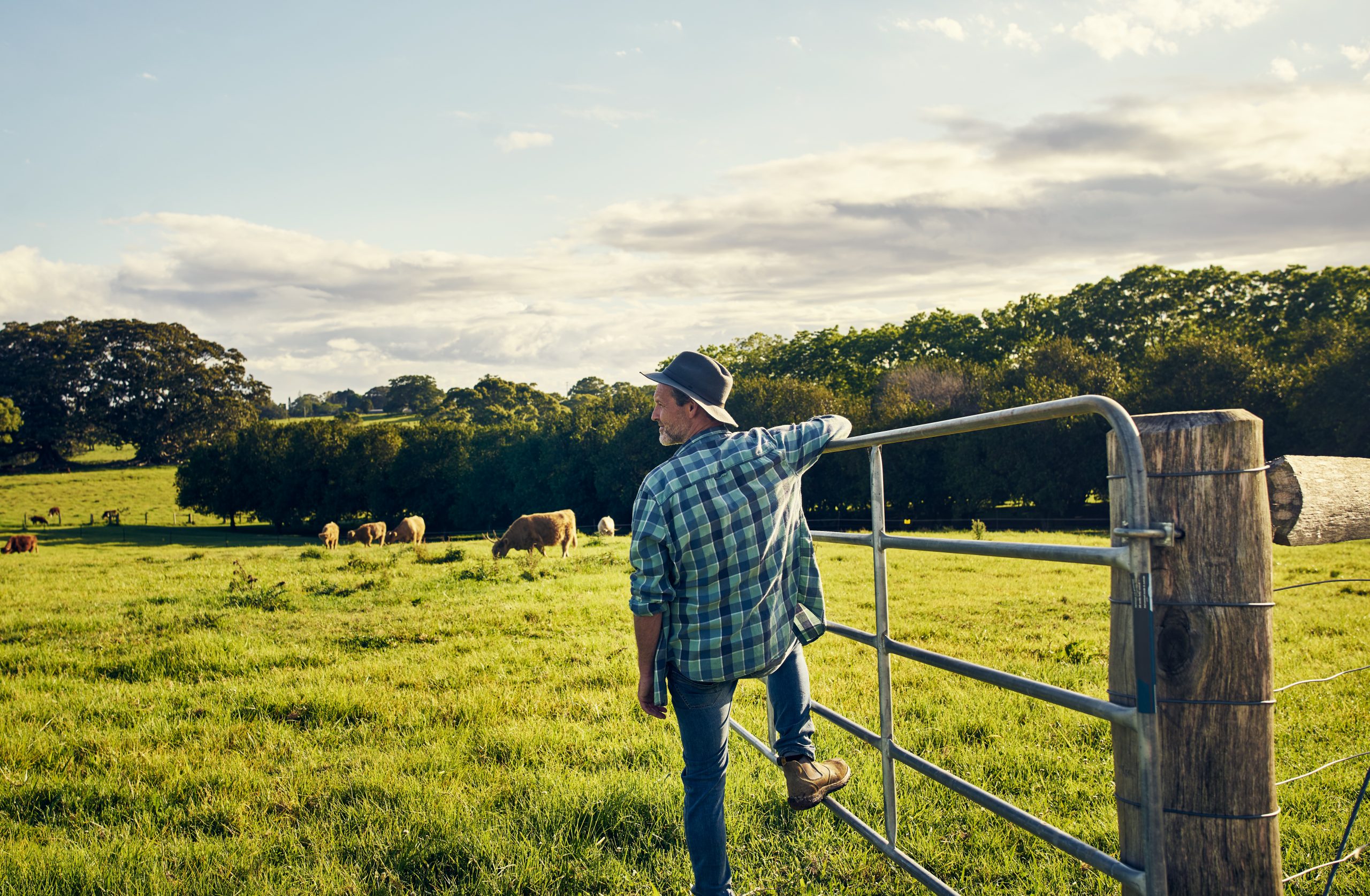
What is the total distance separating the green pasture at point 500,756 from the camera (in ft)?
12.2

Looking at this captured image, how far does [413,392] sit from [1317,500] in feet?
452

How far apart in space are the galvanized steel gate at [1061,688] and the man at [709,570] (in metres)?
0.49

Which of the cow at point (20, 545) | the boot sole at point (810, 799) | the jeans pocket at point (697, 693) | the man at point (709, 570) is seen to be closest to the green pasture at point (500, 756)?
the boot sole at point (810, 799)

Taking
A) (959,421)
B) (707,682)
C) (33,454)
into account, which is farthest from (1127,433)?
(33,454)

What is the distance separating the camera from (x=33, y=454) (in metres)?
76.6

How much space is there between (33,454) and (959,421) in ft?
320

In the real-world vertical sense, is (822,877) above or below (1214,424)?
below

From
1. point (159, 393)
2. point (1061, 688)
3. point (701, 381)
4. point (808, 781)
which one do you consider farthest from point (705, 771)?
point (159, 393)

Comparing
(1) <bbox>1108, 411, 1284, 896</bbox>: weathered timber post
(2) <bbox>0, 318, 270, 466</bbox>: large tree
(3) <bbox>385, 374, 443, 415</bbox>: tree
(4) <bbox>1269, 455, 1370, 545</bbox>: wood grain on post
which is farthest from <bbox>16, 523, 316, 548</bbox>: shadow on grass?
(3) <bbox>385, 374, 443, 415</bbox>: tree

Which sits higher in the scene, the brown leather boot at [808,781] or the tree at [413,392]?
the tree at [413,392]

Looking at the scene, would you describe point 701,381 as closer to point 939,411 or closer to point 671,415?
point 671,415

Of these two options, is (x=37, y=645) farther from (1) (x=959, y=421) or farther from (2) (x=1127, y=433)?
(2) (x=1127, y=433)

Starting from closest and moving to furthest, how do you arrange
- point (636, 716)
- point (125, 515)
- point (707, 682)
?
point (707, 682)
point (636, 716)
point (125, 515)

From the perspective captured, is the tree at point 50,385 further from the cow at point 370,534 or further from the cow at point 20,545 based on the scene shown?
the cow at point 370,534
